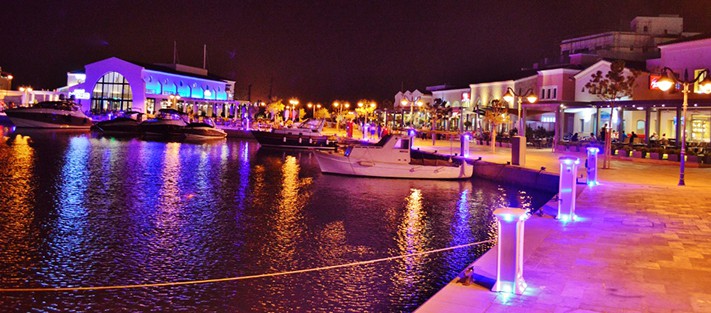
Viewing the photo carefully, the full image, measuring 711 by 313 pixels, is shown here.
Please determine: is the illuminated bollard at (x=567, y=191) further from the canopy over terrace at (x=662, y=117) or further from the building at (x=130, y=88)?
the building at (x=130, y=88)

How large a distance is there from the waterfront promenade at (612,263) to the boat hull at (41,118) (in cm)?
6057

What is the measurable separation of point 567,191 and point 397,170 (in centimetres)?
1355

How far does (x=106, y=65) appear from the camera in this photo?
9731 centimetres

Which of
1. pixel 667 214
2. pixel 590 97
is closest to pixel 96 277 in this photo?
pixel 667 214

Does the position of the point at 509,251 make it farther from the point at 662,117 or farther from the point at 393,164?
the point at 662,117

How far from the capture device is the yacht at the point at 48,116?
63844 mm

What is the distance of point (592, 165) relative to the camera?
19.8m

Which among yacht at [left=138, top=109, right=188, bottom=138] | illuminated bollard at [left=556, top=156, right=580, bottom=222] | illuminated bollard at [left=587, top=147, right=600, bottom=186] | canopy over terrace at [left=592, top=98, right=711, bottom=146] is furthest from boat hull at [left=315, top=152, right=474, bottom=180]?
yacht at [left=138, top=109, right=188, bottom=138]

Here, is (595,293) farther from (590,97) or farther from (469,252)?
(590,97)

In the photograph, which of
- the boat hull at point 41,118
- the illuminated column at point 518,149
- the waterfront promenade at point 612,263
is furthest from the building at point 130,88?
the waterfront promenade at point 612,263

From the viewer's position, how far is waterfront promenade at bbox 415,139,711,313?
711 cm

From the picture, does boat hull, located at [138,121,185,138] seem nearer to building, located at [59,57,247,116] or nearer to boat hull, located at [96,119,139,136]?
boat hull, located at [96,119,139,136]

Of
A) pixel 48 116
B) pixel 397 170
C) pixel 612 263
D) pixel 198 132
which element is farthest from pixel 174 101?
pixel 612 263

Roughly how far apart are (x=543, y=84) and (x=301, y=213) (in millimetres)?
40409
